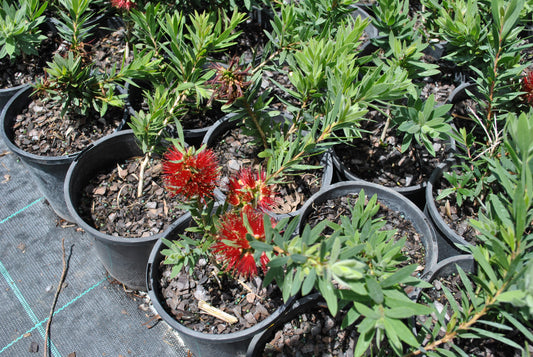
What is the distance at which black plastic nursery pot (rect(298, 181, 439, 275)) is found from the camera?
5.05 feet

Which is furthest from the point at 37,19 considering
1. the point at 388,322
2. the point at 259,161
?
the point at 388,322

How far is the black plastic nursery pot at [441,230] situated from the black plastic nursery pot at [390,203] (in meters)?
0.07

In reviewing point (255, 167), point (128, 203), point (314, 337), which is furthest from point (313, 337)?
point (128, 203)

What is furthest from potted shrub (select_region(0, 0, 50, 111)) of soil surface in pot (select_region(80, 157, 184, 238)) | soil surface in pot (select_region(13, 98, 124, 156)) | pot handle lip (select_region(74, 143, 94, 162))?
soil surface in pot (select_region(80, 157, 184, 238))

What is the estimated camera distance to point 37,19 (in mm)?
1818

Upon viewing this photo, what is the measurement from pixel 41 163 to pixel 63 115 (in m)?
0.23

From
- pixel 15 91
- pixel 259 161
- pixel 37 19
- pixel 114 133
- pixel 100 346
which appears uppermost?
pixel 37 19

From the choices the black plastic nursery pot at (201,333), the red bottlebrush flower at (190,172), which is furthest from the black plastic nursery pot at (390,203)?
the red bottlebrush flower at (190,172)

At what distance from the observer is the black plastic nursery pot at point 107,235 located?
1573mm

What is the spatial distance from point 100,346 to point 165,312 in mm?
543

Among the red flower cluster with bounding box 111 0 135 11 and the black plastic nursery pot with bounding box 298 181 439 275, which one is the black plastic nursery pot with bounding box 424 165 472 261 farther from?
the red flower cluster with bounding box 111 0 135 11

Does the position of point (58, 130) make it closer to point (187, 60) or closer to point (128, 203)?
point (128, 203)

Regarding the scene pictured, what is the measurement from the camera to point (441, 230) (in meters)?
1.59

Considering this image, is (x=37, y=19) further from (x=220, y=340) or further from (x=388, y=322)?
(x=388, y=322)
